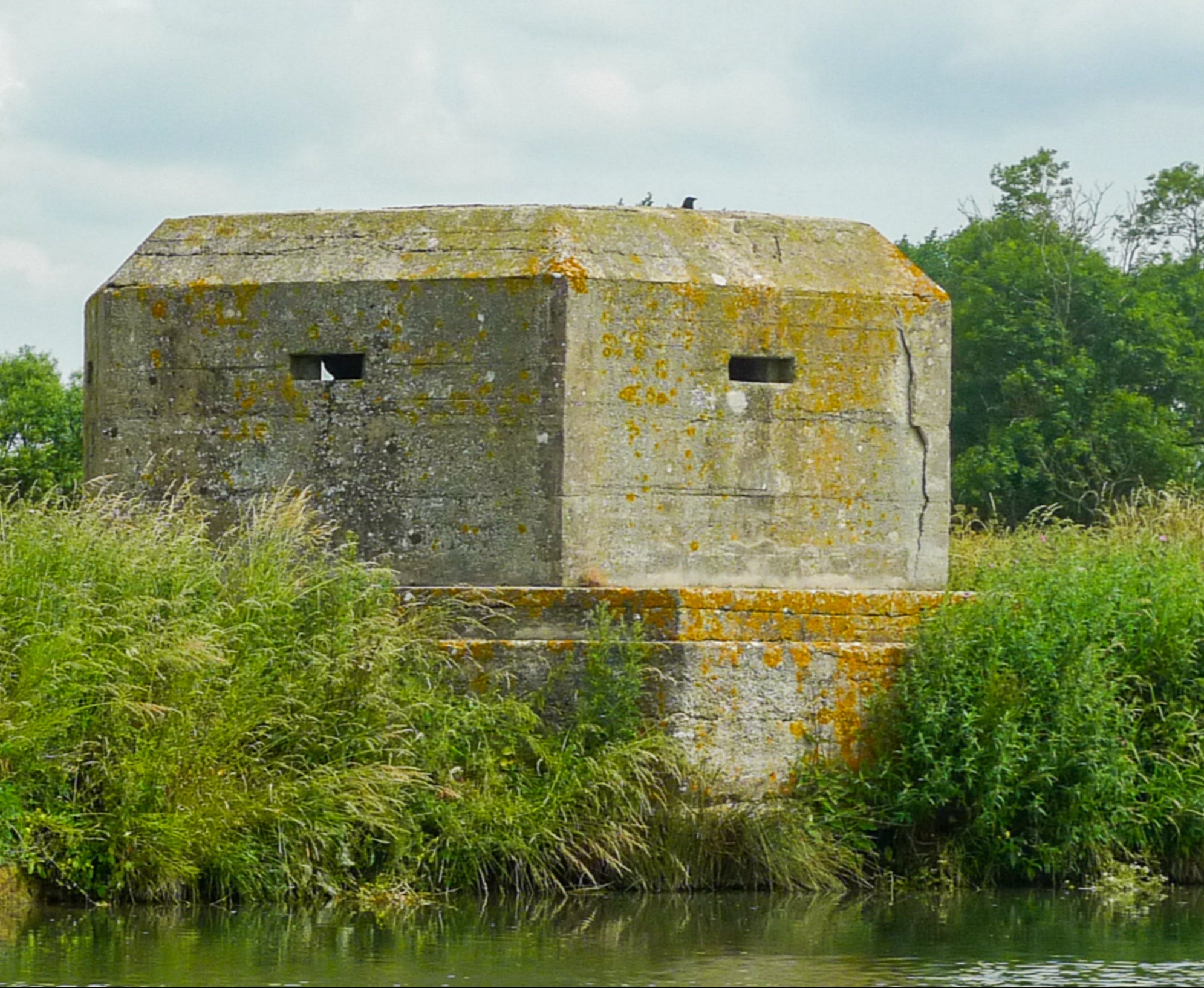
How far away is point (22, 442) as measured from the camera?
87.9ft

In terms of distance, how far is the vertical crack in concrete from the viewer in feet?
39.4

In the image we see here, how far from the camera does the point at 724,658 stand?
11.0m

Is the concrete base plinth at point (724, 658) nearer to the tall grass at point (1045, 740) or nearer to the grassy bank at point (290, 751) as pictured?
the grassy bank at point (290, 751)

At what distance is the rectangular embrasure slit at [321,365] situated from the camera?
464 inches

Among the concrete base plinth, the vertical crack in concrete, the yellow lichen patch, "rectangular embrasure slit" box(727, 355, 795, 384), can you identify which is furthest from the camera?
the vertical crack in concrete

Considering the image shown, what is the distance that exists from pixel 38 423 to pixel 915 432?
57.8 ft

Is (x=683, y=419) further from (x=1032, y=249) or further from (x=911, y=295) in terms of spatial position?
(x=1032, y=249)

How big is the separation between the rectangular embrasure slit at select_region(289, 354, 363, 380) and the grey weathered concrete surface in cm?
8

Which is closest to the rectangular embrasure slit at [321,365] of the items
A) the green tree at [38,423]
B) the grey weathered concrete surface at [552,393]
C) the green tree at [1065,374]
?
the grey weathered concrete surface at [552,393]

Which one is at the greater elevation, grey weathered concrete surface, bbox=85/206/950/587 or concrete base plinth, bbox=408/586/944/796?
grey weathered concrete surface, bbox=85/206/950/587

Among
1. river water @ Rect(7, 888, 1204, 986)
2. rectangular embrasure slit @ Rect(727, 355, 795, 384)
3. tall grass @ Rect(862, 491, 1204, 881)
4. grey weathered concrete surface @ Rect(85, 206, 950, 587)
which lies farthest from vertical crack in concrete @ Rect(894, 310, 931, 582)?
river water @ Rect(7, 888, 1204, 986)

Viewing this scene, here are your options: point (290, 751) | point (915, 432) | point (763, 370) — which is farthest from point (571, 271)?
point (290, 751)

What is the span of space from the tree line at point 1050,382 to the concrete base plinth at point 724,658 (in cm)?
1352

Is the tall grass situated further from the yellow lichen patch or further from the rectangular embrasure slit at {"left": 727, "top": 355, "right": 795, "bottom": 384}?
the yellow lichen patch
